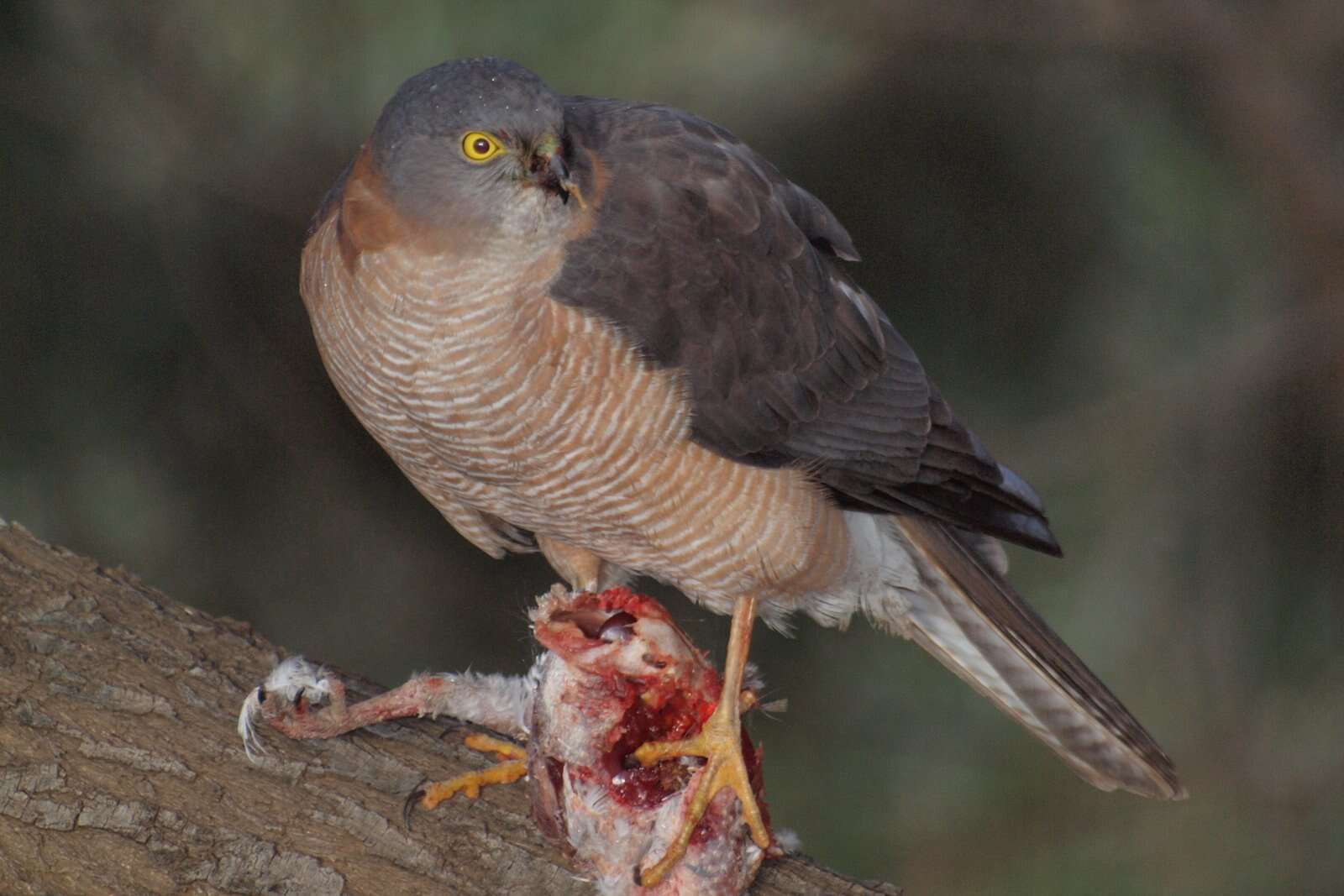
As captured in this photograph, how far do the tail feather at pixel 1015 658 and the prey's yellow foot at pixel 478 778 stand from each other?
3.05 feet

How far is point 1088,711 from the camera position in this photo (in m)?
3.42

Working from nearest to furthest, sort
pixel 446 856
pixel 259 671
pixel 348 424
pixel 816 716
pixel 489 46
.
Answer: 1. pixel 446 856
2. pixel 259 671
3. pixel 489 46
4. pixel 348 424
5. pixel 816 716

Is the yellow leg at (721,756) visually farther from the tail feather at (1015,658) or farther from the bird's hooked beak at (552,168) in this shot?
the bird's hooked beak at (552,168)

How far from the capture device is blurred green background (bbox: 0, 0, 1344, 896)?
4738 millimetres

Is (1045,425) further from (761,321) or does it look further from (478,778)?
(478,778)

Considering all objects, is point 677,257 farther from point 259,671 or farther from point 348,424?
point 348,424

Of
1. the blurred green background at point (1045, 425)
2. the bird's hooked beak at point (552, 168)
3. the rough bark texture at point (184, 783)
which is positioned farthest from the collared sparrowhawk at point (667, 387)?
the blurred green background at point (1045, 425)

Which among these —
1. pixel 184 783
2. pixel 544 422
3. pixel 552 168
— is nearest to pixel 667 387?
pixel 544 422

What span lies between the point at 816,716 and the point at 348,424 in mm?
1716

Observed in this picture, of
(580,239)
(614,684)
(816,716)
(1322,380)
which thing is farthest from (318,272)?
(1322,380)

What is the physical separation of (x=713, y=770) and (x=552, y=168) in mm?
1138

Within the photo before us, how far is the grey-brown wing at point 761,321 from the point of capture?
2.96 m

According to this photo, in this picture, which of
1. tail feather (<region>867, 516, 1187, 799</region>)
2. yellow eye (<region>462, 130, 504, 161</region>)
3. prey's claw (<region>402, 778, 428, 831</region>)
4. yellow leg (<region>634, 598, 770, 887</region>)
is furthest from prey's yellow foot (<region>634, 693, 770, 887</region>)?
yellow eye (<region>462, 130, 504, 161</region>)

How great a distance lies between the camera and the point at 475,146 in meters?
2.76
